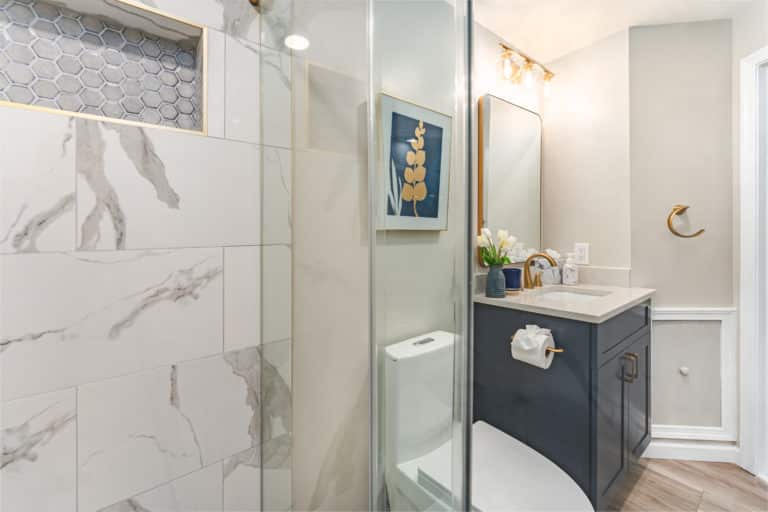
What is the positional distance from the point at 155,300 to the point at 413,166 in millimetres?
655

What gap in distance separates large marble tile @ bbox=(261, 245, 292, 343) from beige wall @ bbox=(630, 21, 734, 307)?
1918mm

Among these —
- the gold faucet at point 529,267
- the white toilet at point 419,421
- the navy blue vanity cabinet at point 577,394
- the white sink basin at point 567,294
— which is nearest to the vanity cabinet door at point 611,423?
the navy blue vanity cabinet at point 577,394

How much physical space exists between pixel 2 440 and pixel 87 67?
2.45 feet

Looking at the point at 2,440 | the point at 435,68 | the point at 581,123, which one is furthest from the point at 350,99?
the point at 581,123

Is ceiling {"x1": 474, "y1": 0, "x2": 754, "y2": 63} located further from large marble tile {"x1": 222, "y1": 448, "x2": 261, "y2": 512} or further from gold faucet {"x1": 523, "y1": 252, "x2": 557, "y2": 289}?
large marble tile {"x1": 222, "y1": 448, "x2": 261, "y2": 512}

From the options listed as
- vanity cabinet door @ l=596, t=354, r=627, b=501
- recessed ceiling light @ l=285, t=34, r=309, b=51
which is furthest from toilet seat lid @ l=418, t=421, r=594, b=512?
recessed ceiling light @ l=285, t=34, r=309, b=51

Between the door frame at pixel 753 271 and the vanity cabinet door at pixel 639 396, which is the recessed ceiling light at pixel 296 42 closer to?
the vanity cabinet door at pixel 639 396

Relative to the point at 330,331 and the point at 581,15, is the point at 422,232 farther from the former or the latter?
the point at 581,15

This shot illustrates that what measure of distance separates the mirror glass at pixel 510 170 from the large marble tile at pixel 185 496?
1484mm

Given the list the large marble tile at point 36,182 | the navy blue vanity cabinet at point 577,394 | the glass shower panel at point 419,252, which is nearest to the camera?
the glass shower panel at point 419,252

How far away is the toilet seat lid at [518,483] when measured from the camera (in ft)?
3.20

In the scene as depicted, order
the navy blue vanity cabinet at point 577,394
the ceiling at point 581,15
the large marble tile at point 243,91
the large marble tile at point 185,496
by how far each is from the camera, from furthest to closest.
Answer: the ceiling at point 581,15 → the navy blue vanity cabinet at point 577,394 → the large marble tile at point 243,91 → the large marble tile at point 185,496

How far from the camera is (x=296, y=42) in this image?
0.80m

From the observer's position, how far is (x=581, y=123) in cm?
204
